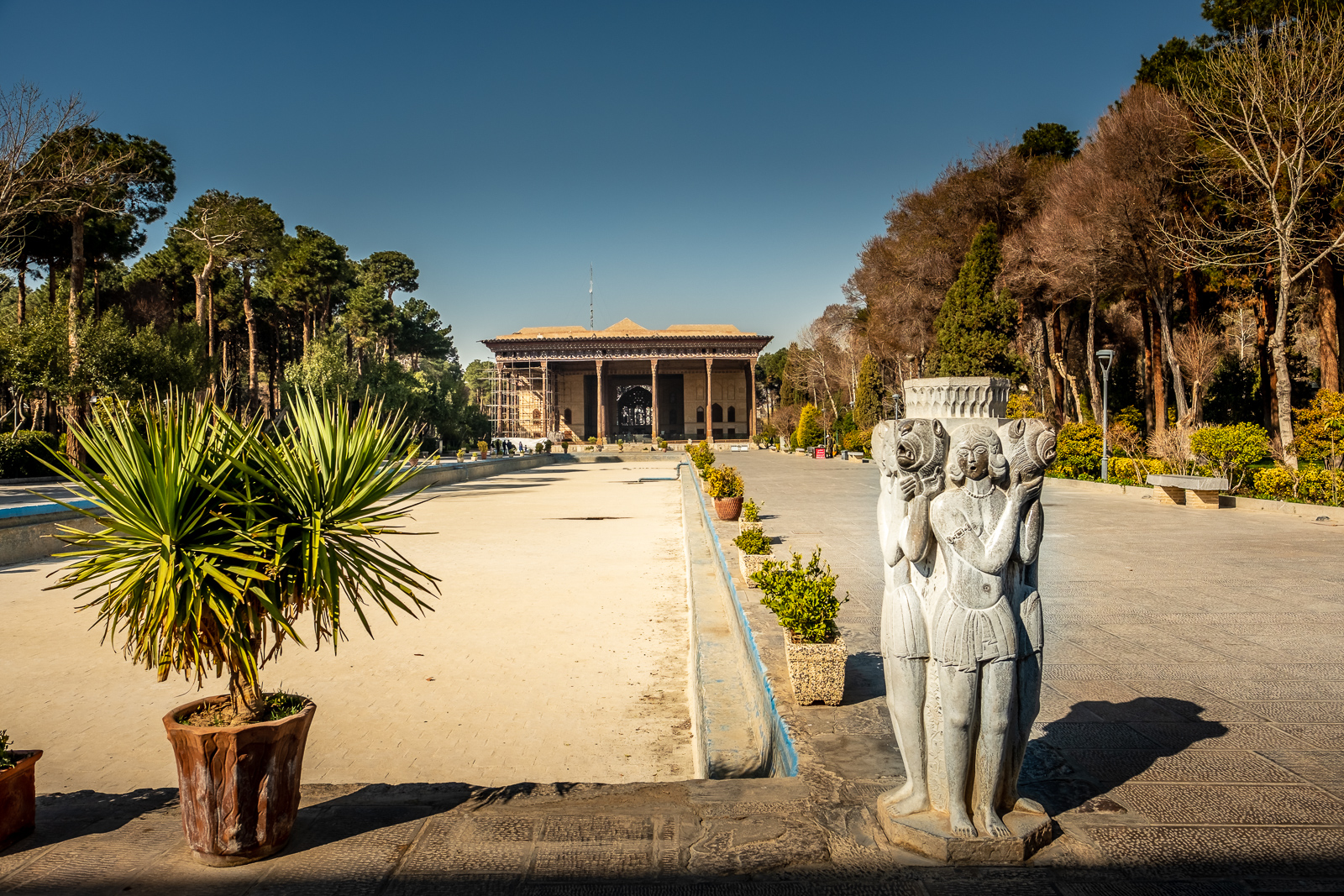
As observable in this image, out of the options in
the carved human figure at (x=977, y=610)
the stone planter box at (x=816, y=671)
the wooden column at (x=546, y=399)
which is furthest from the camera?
the wooden column at (x=546, y=399)

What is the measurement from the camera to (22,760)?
8.32 feet

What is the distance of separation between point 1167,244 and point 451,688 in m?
18.1

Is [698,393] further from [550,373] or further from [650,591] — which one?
[650,591]

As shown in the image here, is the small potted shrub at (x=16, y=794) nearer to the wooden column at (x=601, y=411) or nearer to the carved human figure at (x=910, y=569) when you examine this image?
the carved human figure at (x=910, y=569)

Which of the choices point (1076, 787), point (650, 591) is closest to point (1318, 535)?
point (650, 591)

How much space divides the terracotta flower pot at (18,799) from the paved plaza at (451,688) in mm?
1294

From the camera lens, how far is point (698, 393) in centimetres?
6156

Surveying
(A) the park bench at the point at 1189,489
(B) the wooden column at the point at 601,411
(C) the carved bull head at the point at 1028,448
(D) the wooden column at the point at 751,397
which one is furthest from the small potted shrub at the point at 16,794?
(D) the wooden column at the point at 751,397

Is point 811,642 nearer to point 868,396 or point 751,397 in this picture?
point 868,396

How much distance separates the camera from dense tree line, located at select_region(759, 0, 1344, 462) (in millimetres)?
15203

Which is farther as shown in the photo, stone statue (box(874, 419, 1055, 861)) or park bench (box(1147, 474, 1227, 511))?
park bench (box(1147, 474, 1227, 511))

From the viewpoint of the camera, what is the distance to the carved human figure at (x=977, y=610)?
217cm

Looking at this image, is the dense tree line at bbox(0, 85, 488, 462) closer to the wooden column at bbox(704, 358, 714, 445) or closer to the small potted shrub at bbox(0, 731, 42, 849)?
the small potted shrub at bbox(0, 731, 42, 849)

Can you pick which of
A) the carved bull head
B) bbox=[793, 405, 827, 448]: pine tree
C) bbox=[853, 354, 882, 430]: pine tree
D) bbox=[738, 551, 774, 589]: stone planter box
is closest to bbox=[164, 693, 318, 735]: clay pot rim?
the carved bull head
